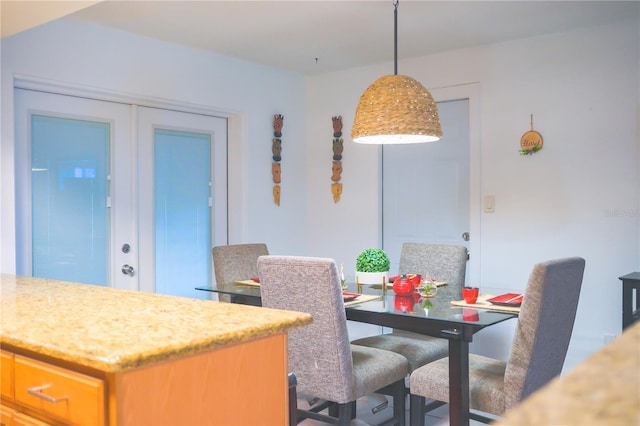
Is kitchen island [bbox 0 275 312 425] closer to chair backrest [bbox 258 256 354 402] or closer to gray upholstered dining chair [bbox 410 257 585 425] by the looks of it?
chair backrest [bbox 258 256 354 402]

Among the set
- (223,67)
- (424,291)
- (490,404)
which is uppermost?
→ (223,67)

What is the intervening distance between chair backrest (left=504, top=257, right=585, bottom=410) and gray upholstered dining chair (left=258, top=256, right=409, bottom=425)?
0.61 m

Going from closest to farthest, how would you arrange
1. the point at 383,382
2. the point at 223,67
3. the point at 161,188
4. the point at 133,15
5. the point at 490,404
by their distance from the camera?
the point at 490,404 < the point at 383,382 < the point at 133,15 < the point at 161,188 < the point at 223,67

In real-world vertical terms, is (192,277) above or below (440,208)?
below

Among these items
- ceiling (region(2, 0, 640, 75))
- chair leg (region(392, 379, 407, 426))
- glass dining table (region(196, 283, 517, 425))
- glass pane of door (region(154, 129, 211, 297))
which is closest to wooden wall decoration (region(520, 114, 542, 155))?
ceiling (region(2, 0, 640, 75))

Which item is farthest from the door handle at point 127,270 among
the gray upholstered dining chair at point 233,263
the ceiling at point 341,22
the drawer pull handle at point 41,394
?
the drawer pull handle at point 41,394

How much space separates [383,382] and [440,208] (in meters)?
2.24

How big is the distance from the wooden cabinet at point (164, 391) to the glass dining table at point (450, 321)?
97 cm

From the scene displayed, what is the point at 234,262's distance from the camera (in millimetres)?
3551

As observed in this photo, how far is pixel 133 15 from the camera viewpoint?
362 cm

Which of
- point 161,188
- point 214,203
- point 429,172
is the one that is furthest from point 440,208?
point 161,188

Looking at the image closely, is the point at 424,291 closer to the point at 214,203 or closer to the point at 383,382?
the point at 383,382

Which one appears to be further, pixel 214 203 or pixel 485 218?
pixel 214 203

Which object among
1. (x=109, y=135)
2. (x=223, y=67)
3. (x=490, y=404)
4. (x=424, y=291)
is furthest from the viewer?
(x=223, y=67)
